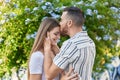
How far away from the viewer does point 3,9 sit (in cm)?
590

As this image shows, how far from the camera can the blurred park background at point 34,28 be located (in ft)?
18.2

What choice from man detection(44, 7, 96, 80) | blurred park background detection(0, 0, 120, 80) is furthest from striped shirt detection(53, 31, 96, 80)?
blurred park background detection(0, 0, 120, 80)

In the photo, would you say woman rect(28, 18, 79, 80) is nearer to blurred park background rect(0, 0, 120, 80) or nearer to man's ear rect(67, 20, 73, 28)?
man's ear rect(67, 20, 73, 28)

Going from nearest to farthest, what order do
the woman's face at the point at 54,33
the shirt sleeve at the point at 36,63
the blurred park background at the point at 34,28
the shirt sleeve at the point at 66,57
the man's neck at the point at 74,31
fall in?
the shirt sleeve at the point at 66,57 → the man's neck at the point at 74,31 → the shirt sleeve at the point at 36,63 → the woman's face at the point at 54,33 → the blurred park background at the point at 34,28

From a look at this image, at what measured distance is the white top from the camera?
3.36 metres

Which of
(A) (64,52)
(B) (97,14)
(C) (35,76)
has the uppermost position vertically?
(A) (64,52)

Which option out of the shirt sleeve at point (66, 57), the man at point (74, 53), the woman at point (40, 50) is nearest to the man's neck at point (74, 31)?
the man at point (74, 53)

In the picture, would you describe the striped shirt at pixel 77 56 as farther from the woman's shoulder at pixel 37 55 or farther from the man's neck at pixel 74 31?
the woman's shoulder at pixel 37 55

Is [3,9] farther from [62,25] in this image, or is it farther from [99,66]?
[62,25]

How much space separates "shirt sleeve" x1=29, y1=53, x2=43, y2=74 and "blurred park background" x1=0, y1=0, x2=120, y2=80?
199 centimetres

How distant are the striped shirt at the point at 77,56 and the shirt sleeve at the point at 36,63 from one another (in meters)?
0.24

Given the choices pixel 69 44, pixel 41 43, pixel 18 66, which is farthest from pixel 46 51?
pixel 18 66

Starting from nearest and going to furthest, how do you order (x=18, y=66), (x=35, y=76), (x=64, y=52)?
(x=64, y=52) < (x=35, y=76) < (x=18, y=66)

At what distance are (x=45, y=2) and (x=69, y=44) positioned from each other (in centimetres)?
266
